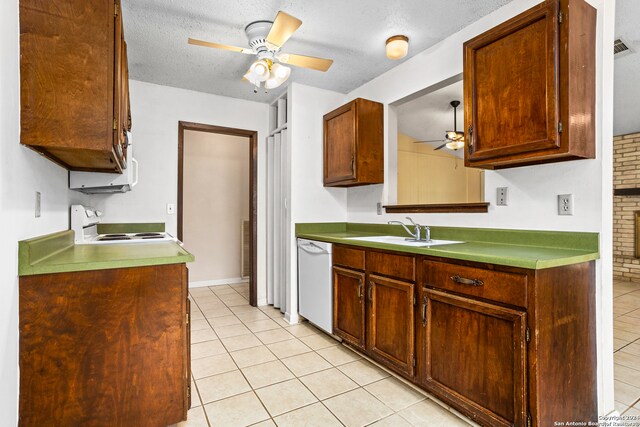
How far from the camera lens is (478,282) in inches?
63.7

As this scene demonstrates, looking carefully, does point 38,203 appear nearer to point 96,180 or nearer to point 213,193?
point 96,180

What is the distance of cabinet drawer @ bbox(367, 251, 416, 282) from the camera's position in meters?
2.02

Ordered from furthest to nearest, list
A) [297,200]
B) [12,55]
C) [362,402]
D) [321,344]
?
[297,200]
[321,344]
[362,402]
[12,55]

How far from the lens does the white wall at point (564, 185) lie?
1.68 m

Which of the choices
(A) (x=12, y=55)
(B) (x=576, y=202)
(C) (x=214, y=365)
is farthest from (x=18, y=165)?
(B) (x=576, y=202)

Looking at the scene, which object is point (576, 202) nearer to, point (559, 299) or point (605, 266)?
point (605, 266)

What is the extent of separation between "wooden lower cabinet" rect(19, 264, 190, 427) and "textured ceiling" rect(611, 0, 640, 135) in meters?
3.27

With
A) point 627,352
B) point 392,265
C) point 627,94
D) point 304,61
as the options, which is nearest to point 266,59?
point 304,61

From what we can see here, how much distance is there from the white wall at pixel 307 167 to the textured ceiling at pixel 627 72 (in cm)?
235

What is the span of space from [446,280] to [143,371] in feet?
4.95

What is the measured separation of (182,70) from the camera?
311 cm

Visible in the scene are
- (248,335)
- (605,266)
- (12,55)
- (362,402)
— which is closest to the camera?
(12,55)

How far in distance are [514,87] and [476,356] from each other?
1.37 meters

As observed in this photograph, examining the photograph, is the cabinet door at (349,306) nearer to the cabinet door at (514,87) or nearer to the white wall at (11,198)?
the cabinet door at (514,87)
